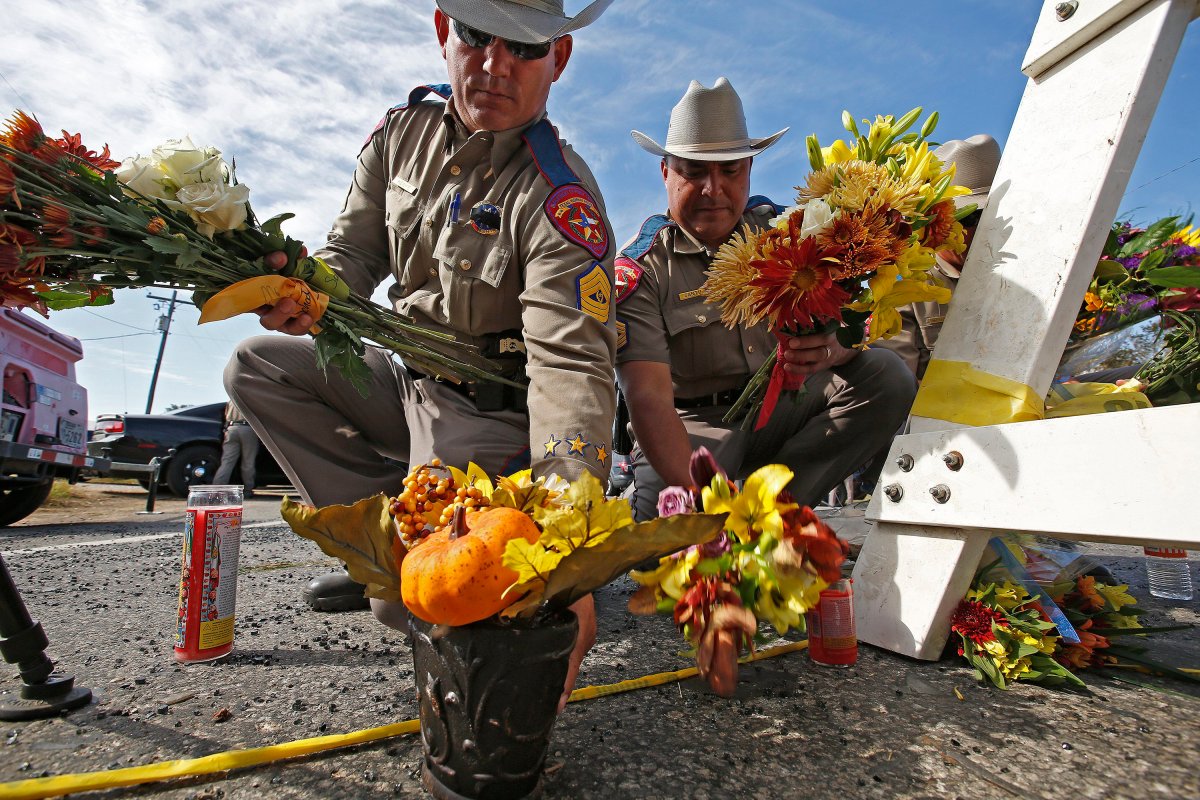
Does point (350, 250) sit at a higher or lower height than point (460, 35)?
lower

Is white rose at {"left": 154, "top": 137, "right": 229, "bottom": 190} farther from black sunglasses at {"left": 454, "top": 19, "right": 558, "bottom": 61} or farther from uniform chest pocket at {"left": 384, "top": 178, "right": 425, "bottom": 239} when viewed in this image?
black sunglasses at {"left": 454, "top": 19, "right": 558, "bottom": 61}

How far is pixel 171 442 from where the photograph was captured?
11203mm

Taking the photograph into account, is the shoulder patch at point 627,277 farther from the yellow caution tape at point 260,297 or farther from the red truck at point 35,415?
the red truck at point 35,415

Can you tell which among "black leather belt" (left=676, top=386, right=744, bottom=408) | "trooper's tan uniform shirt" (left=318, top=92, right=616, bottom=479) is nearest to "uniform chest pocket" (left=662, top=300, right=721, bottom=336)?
"black leather belt" (left=676, top=386, right=744, bottom=408)

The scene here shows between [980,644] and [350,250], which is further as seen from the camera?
[350,250]

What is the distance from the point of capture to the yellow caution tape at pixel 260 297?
1709 millimetres

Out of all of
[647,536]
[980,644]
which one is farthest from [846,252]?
[647,536]

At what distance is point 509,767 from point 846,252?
1527 mm

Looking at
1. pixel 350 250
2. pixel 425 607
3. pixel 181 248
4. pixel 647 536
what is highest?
pixel 350 250

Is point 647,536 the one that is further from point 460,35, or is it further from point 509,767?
point 460,35

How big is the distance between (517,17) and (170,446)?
11588 mm

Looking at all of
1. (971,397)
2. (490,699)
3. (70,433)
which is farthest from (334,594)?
(70,433)

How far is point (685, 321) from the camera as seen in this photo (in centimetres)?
316

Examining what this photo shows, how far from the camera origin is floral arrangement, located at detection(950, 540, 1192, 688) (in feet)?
5.30
